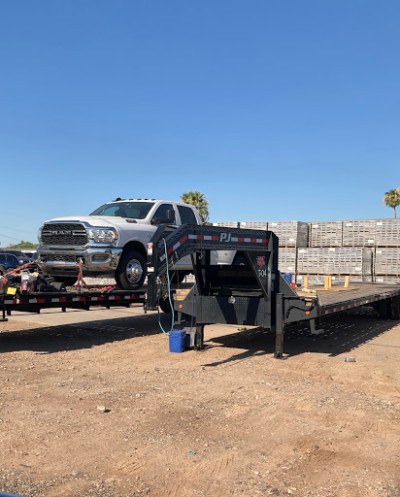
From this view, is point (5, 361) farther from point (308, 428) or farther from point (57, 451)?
point (308, 428)

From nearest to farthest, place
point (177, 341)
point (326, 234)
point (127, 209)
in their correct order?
point (177, 341) < point (127, 209) < point (326, 234)

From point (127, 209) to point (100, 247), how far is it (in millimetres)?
1859

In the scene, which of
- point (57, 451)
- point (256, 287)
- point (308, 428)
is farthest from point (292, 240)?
point (57, 451)

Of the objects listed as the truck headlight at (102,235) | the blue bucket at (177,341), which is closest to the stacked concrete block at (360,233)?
the blue bucket at (177,341)

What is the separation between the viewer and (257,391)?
6.16 m

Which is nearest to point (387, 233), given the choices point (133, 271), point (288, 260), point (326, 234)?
point (326, 234)

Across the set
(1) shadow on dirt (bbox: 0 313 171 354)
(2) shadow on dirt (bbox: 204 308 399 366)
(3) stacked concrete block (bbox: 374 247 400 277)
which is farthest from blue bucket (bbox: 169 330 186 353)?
(3) stacked concrete block (bbox: 374 247 400 277)

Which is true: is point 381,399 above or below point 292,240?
below

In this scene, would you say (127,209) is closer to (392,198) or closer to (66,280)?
(66,280)

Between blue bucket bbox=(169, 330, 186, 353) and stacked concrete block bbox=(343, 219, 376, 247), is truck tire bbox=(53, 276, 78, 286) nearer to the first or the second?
blue bucket bbox=(169, 330, 186, 353)

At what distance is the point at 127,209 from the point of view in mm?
10430

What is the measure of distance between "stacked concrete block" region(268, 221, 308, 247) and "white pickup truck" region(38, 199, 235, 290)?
9447mm

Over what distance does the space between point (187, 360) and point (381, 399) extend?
3.17m

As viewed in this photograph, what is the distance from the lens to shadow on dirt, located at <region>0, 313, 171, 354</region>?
29.7 feet
